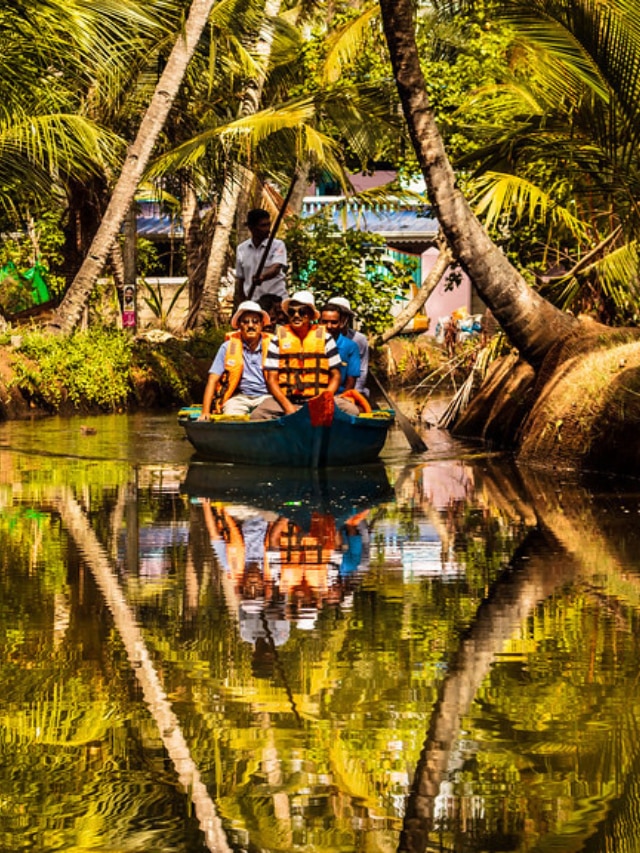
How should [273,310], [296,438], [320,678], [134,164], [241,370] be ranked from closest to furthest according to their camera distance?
[320,678], [296,438], [241,370], [273,310], [134,164]

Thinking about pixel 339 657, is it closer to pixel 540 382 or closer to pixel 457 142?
pixel 540 382

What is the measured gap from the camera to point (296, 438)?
1622cm

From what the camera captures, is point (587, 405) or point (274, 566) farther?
point (587, 405)

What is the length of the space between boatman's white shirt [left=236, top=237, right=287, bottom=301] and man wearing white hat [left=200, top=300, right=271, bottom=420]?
4188 mm

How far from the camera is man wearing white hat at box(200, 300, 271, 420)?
17391 millimetres

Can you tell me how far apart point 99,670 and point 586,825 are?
2.55m

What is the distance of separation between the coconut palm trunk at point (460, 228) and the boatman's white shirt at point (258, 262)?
16.7 ft

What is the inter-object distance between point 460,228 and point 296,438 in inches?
96.3

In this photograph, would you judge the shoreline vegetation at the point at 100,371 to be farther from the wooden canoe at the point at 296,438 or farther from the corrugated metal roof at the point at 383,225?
the corrugated metal roof at the point at 383,225

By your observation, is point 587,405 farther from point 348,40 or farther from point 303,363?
point 348,40

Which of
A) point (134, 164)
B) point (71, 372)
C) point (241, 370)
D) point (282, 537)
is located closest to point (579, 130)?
point (241, 370)

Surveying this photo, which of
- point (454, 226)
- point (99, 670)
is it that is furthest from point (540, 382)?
point (99, 670)

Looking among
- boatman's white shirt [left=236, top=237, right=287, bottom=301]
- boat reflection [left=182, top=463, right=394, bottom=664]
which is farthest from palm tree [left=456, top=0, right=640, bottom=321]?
boatman's white shirt [left=236, top=237, right=287, bottom=301]

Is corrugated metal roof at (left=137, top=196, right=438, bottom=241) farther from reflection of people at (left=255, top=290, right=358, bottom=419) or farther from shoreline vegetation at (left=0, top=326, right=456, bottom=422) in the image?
reflection of people at (left=255, top=290, right=358, bottom=419)
